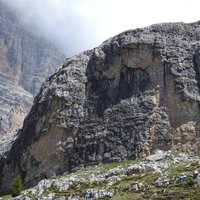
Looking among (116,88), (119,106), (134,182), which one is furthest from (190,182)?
(116,88)

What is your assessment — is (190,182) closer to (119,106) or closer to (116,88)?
(119,106)

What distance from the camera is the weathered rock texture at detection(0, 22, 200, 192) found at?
4377 inches

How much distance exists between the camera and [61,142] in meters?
119

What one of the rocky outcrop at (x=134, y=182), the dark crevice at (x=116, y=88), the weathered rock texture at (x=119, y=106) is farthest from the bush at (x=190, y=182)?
the dark crevice at (x=116, y=88)

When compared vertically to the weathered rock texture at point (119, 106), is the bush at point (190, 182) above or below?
below

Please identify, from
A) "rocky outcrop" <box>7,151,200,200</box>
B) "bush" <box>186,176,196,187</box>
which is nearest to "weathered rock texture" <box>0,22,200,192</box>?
"rocky outcrop" <box>7,151,200,200</box>

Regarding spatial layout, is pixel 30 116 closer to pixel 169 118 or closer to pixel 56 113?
pixel 56 113

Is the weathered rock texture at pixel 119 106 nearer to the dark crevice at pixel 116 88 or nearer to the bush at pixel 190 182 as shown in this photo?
the dark crevice at pixel 116 88

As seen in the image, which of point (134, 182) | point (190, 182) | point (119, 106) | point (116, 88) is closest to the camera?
point (190, 182)

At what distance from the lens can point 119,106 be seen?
118 metres

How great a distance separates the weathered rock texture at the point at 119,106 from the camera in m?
111

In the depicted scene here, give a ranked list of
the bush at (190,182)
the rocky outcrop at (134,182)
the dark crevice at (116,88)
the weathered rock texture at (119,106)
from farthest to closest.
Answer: the dark crevice at (116,88) < the weathered rock texture at (119,106) < the rocky outcrop at (134,182) < the bush at (190,182)

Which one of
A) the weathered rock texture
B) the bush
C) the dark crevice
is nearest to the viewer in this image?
the bush

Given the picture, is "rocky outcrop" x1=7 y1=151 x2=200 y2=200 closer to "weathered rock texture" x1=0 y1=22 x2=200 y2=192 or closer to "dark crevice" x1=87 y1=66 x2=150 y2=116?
"weathered rock texture" x1=0 y1=22 x2=200 y2=192
